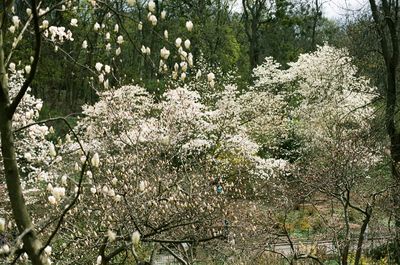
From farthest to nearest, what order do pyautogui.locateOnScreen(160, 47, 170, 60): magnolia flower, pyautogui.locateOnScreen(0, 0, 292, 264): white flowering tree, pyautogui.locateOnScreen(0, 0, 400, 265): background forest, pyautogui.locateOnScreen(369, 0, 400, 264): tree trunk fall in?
pyautogui.locateOnScreen(369, 0, 400, 264): tree trunk → pyautogui.locateOnScreen(0, 0, 400, 265): background forest → pyautogui.locateOnScreen(160, 47, 170, 60): magnolia flower → pyautogui.locateOnScreen(0, 0, 292, 264): white flowering tree

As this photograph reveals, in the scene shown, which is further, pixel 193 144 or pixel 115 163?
pixel 193 144

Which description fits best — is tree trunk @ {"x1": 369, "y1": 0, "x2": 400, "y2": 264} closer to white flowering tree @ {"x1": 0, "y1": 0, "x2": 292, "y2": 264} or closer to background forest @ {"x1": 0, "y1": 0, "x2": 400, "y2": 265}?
background forest @ {"x1": 0, "y1": 0, "x2": 400, "y2": 265}

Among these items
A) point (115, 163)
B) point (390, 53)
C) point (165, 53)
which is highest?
point (390, 53)

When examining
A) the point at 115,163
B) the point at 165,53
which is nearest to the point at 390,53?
the point at 115,163

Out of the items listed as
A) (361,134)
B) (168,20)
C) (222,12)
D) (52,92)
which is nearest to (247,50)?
(222,12)

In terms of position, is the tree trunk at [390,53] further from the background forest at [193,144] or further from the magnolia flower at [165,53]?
the magnolia flower at [165,53]

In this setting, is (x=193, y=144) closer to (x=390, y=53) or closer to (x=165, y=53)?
(x=390, y=53)

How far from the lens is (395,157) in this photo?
11.6m

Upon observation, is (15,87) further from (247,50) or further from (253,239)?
(247,50)

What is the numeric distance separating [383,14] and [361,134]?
9.06 feet

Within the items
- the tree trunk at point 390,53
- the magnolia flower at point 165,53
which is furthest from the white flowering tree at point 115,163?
the tree trunk at point 390,53

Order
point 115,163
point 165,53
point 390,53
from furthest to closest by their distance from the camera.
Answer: point 390,53, point 115,163, point 165,53

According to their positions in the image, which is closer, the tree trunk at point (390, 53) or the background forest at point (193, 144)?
the background forest at point (193, 144)

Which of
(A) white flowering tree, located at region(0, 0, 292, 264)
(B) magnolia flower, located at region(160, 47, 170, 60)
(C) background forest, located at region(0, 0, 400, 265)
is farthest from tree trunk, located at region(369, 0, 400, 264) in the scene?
(B) magnolia flower, located at region(160, 47, 170, 60)
